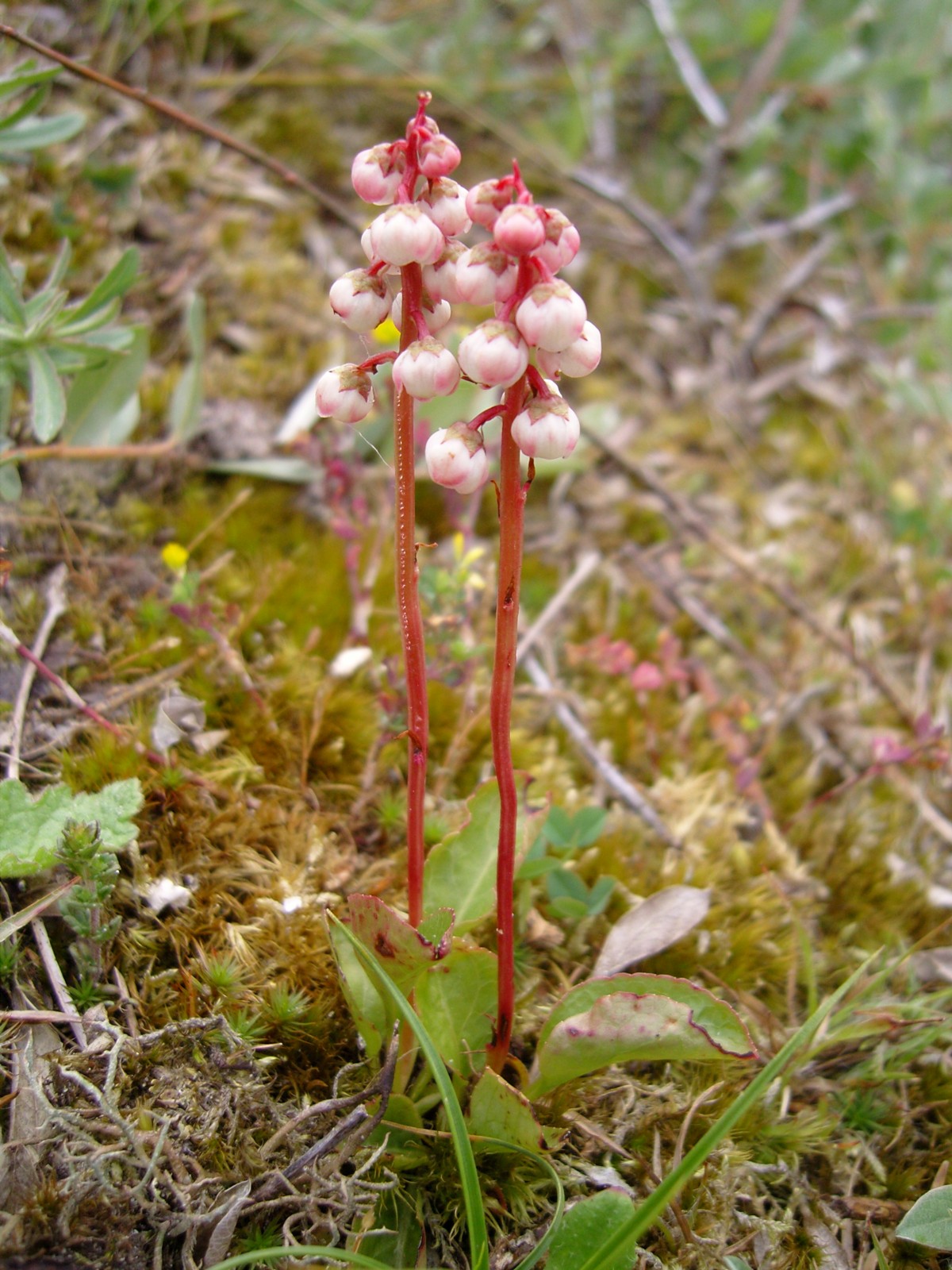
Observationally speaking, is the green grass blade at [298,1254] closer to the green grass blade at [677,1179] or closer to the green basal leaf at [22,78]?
the green grass blade at [677,1179]

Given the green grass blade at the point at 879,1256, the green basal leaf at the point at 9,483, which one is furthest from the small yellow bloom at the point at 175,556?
the green grass blade at the point at 879,1256

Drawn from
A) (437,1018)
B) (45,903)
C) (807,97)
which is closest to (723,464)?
(807,97)

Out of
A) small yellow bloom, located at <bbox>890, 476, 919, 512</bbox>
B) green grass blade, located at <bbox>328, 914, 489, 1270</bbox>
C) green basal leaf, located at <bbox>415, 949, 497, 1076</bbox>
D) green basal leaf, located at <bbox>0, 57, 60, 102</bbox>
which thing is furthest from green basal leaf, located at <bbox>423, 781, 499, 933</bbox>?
small yellow bloom, located at <bbox>890, 476, 919, 512</bbox>

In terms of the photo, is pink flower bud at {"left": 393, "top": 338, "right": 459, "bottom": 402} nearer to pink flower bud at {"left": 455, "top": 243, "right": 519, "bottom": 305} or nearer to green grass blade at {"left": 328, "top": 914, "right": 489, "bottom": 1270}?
pink flower bud at {"left": 455, "top": 243, "right": 519, "bottom": 305}

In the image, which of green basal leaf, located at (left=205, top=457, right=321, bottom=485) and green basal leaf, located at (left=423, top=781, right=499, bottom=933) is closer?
green basal leaf, located at (left=423, top=781, right=499, bottom=933)

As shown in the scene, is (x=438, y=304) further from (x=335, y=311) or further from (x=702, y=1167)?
(x=702, y=1167)

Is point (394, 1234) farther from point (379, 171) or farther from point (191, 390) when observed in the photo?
point (191, 390)

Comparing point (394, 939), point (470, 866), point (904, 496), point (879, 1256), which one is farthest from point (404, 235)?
point (904, 496)
